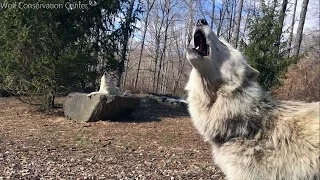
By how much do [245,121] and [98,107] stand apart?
7511mm

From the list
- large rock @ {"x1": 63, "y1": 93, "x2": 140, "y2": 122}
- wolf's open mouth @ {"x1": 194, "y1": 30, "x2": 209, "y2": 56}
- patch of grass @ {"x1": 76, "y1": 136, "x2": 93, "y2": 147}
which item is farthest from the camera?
large rock @ {"x1": 63, "y1": 93, "x2": 140, "y2": 122}

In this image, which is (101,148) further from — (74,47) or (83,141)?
(74,47)

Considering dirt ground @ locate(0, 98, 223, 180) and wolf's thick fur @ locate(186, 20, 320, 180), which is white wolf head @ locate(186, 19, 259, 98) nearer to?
wolf's thick fur @ locate(186, 20, 320, 180)

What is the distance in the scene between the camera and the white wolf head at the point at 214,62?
10.3ft

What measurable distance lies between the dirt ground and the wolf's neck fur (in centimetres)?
267

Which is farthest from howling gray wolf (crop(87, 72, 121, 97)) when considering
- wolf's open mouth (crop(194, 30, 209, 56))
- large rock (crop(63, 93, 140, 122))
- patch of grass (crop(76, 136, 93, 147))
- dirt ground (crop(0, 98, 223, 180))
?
wolf's open mouth (crop(194, 30, 209, 56))

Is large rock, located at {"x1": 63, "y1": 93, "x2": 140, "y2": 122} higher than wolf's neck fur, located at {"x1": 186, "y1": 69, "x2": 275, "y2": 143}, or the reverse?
wolf's neck fur, located at {"x1": 186, "y1": 69, "x2": 275, "y2": 143}

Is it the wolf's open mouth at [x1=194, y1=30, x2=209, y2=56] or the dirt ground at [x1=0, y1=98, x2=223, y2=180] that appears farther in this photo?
the dirt ground at [x1=0, y1=98, x2=223, y2=180]

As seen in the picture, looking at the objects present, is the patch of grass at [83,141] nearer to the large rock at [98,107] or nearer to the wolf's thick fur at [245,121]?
the large rock at [98,107]

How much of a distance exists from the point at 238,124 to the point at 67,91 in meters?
9.21

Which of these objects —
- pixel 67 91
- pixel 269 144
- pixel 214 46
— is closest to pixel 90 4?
pixel 67 91

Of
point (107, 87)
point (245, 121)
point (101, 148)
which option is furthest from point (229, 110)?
point (107, 87)

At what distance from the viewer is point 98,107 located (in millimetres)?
10078

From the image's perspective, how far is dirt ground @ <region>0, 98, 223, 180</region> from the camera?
223 inches
